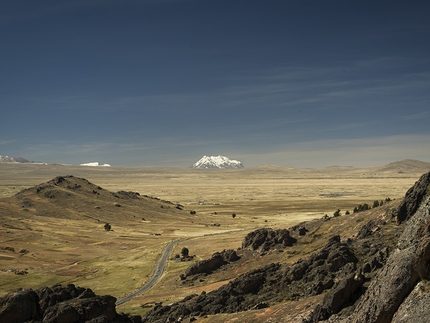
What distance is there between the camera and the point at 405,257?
62.3ft

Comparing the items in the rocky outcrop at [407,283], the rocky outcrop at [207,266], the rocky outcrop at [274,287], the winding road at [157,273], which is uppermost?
the rocky outcrop at [407,283]

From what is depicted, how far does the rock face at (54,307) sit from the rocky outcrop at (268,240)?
50615 mm

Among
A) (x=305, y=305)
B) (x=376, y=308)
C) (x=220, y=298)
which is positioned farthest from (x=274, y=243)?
(x=376, y=308)

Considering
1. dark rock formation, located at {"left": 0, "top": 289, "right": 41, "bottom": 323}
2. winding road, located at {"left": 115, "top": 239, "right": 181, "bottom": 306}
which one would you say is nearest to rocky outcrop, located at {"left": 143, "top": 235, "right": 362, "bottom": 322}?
dark rock formation, located at {"left": 0, "top": 289, "right": 41, "bottom": 323}

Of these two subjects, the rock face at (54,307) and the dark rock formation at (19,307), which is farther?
the rock face at (54,307)

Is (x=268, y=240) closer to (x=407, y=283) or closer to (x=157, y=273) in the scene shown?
(x=157, y=273)

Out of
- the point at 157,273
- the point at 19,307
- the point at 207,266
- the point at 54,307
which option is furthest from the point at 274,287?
the point at 157,273

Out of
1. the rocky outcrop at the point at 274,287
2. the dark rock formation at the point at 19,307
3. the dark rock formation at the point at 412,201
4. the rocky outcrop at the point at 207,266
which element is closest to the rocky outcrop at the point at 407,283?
the rocky outcrop at the point at 274,287

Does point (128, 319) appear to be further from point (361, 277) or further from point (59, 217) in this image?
point (59, 217)

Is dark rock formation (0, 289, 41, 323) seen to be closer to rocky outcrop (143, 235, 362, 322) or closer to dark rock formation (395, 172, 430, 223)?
rocky outcrop (143, 235, 362, 322)

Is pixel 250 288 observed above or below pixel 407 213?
below

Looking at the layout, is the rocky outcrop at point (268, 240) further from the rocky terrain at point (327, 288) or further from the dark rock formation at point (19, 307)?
the dark rock formation at point (19, 307)

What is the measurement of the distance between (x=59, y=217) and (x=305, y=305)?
575 feet

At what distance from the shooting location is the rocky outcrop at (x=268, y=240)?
293 ft
